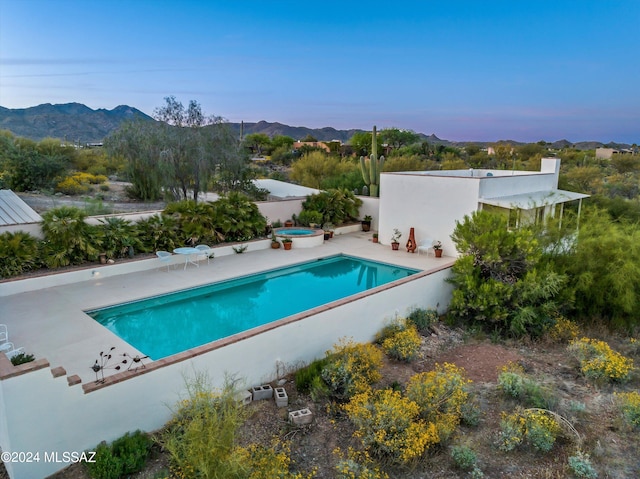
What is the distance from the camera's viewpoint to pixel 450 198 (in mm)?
14562

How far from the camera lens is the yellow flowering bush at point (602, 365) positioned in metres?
7.68

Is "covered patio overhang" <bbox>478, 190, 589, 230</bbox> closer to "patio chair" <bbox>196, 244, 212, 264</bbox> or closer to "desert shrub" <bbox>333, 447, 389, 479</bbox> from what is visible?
"patio chair" <bbox>196, 244, 212, 264</bbox>

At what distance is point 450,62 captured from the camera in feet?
85.1

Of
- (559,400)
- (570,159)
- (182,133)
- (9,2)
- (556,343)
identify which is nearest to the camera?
(559,400)

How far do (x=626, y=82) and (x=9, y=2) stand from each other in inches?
1226

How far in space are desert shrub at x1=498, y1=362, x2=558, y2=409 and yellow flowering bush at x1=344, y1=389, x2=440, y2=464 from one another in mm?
2073

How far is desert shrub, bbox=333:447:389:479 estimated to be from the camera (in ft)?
16.1

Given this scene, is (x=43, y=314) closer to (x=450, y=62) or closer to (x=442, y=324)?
(x=442, y=324)

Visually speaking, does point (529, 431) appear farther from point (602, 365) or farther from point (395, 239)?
point (395, 239)

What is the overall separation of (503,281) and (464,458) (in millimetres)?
6391

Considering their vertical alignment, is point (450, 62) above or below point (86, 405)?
above

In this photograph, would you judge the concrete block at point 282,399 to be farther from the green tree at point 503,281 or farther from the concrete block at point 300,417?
the green tree at point 503,281

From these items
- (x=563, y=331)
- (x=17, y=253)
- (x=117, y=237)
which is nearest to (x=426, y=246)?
(x=563, y=331)

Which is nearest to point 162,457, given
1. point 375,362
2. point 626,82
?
point 375,362
